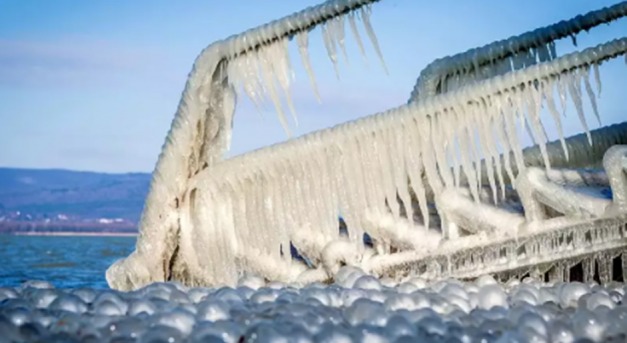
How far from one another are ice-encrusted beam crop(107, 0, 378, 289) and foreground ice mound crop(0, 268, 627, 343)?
1347 mm

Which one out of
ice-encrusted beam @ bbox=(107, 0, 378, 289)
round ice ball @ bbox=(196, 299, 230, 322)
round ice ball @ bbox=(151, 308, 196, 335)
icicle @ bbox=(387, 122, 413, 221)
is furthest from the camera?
ice-encrusted beam @ bbox=(107, 0, 378, 289)

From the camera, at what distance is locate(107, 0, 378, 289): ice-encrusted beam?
4.25 metres

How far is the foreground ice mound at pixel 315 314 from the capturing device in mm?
2305

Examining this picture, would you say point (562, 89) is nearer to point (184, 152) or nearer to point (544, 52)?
point (544, 52)

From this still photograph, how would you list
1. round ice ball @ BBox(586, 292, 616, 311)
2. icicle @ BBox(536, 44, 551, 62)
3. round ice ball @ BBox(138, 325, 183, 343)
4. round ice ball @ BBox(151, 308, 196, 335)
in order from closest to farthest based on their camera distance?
round ice ball @ BBox(138, 325, 183, 343)
round ice ball @ BBox(151, 308, 196, 335)
round ice ball @ BBox(586, 292, 616, 311)
icicle @ BBox(536, 44, 551, 62)

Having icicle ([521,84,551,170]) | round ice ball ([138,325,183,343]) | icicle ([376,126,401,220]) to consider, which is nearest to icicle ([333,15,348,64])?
icicle ([376,126,401,220])

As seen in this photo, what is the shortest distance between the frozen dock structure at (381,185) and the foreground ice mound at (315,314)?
0.77 meters

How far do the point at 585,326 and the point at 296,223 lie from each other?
1.80 metres

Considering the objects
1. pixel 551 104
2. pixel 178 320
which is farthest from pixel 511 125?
pixel 178 320

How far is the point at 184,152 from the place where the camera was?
436 cm

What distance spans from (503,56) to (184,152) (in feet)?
5.37

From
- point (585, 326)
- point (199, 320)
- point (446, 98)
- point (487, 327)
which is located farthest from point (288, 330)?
point (446, 98)

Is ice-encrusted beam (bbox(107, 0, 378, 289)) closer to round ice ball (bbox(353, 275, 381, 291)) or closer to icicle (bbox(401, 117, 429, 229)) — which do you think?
icicle (bbox(401, 117, 429, 229))

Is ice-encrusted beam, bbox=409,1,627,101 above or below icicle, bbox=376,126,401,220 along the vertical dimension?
above
